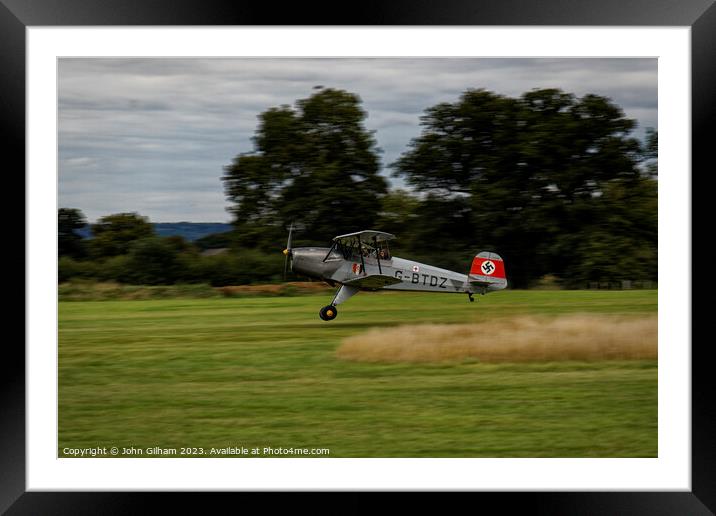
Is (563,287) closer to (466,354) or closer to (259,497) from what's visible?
(466,354)

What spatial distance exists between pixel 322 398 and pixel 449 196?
8.70m

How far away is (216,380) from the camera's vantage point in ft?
26.3

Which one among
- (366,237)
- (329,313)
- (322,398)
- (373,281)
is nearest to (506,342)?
(373,281)

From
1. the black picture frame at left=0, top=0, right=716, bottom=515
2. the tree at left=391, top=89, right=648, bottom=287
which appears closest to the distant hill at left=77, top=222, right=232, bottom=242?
the tree at left=391, top=89, right=648, bottom=287

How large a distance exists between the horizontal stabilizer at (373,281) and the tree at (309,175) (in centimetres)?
264

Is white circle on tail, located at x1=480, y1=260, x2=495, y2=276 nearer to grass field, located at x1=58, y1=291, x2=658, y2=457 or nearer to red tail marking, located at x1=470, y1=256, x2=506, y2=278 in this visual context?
red tail marking, located at x1=470, y1=256, x2=506, y2=278

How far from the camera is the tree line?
13562 millimetres

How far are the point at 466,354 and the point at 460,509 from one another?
4096mm

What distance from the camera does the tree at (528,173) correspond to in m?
14.8

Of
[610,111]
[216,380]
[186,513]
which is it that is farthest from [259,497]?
[610,111]

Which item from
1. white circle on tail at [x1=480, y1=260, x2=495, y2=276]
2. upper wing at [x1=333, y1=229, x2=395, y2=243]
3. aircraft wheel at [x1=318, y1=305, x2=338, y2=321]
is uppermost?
upper wing at [x1=333, y1=229, x2=395, y2=243]

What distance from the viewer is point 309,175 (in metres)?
14.2

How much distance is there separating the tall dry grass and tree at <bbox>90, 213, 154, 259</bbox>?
221 inches

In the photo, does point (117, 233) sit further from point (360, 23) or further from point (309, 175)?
point (360, 23)
